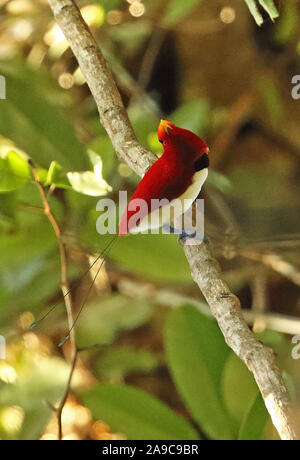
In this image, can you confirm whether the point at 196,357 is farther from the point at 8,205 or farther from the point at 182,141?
the point at 182,141

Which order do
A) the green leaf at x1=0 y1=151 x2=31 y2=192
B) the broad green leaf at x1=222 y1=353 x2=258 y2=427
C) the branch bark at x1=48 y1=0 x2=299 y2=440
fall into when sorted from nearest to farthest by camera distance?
1. the branch bark at x1=48 y1=0 x2=299 y2=440
2. the green leaf at x1=0 y1=151 x2=31 y2=192
3. the broad green leaf at x1=222 y1=353 x2=258 y2=427

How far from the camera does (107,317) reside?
91cm

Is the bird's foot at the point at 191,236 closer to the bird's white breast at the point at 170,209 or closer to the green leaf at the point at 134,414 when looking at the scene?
the bird's white breast at the point at 170,209

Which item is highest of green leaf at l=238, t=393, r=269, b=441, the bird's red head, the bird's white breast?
the bird's red head

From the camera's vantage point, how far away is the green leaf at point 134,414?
0.64 metres

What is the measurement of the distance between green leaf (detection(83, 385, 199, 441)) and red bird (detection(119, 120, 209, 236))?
1.23 ft

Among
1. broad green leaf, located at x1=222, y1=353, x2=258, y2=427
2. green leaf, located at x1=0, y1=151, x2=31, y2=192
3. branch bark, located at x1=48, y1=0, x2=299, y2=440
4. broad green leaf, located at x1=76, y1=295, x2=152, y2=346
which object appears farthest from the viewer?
broad green leaf, located at x1=76, y1=295, x2=152, y2=346

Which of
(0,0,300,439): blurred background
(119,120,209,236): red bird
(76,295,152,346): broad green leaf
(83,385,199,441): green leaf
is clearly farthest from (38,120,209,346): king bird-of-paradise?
(76,295,152,346): broad green leaf

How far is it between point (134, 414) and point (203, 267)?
34 centimetres

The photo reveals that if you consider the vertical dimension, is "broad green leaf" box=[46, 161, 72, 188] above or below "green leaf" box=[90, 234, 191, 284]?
below

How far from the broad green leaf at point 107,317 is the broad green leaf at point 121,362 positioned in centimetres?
5

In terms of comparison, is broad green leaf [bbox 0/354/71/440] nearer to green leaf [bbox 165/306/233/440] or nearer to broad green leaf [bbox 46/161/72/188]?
green leaf [bbox 165/306/233/440]

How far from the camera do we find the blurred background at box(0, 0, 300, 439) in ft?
2.13

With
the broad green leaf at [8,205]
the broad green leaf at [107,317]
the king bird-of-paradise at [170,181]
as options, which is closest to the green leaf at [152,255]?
the broad green leaf at [8,205]
